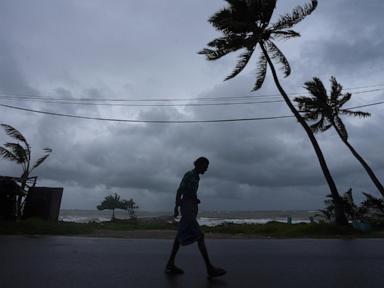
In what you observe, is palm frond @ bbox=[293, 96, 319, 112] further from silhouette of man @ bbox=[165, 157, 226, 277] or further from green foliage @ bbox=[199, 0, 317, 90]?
silhouette of man @ bbox=[165, 157, 226, 277]

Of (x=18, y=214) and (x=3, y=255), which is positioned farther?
(x=18, y=214)

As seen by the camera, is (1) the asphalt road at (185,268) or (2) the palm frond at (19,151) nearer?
(1) the asphalt road at (185,268)

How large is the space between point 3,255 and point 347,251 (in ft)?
23.2

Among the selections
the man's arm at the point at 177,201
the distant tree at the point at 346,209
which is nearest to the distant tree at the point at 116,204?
the distant tree at the point at 346,209

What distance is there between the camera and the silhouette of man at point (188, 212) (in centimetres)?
617

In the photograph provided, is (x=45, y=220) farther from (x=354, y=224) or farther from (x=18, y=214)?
(x=354, y=224)

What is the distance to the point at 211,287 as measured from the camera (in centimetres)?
511

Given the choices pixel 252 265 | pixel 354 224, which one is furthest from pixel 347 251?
pixel 354 224


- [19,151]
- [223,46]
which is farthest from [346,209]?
[19,151]

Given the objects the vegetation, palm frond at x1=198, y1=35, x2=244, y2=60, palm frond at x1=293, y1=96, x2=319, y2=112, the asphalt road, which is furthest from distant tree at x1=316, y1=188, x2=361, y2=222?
the asphalt road

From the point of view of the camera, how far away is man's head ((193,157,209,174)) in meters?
6.59

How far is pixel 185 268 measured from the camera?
673 centimetres

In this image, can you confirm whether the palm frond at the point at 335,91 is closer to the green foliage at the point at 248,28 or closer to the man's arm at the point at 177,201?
the green foliage at the point at 248,28

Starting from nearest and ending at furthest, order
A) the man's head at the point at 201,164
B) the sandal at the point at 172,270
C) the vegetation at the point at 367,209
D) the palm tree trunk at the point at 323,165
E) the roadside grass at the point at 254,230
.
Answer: the sandal at the point at 172,270 → the man's head at the point at 201,164 → the roadside grass at the point at 254,230 → the palm tree trunk at the point at 323,165 → the vegetation at the point at 367,209
